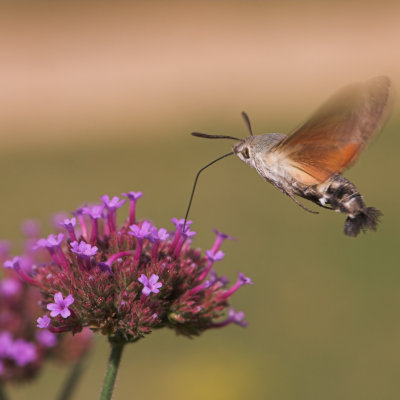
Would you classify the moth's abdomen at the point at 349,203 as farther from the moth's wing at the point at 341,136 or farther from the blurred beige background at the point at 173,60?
the blurred beige background at the point at 173,60

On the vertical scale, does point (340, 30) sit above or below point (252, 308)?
above

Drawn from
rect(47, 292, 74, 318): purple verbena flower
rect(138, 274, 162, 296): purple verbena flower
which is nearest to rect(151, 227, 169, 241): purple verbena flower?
rect(138, 274, 162, 296): purple verbena flower

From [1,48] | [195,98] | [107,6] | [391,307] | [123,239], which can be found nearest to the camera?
[123,239]

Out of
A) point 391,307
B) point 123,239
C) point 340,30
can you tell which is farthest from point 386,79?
point 340,30

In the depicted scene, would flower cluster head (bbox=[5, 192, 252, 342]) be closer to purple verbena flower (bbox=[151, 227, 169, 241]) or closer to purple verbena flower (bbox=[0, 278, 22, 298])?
purple verbena flower (bbox=[151, 227, 169, 241])

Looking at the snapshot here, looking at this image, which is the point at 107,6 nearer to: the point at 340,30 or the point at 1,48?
the point at 1,48

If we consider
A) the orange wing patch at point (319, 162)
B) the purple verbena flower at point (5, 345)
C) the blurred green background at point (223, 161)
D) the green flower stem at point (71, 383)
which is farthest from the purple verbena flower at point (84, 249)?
the blurred green background at point (223, 161)
